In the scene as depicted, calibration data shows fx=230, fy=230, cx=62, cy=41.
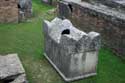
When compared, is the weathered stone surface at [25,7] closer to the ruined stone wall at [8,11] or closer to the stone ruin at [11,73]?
the ruined stone wall at [8,11]

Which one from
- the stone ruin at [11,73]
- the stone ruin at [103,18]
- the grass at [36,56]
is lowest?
the grass at [36,56]

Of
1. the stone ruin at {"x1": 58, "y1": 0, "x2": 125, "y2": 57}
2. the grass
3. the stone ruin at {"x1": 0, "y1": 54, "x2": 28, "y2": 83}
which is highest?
the stone ruin at {"x1": 58, "y1": 0, "x2": 125, "y2": 57}

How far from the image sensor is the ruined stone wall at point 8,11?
31.9 feet

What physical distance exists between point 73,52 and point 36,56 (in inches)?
73.3

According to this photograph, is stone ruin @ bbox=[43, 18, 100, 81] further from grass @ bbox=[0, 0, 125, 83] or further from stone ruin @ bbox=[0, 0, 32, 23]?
stone ruin @ bbox=[0, 0, 32, 23]

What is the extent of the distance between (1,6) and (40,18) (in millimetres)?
1970

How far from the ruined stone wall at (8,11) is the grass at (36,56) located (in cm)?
35

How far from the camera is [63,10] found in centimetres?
1013

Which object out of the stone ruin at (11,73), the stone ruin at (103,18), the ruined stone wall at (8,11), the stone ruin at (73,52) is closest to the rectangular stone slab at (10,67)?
the stone ruin at (11,73)

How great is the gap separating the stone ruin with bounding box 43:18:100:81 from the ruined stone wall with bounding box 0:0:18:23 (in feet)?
13.9

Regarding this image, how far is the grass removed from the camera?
232 inches

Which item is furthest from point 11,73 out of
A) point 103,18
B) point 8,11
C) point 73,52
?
point 8,11

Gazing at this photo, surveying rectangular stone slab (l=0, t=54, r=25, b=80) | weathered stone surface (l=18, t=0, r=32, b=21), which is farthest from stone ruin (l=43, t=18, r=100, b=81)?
weathered stone surface (l=18, t=0, r=32, b=21)

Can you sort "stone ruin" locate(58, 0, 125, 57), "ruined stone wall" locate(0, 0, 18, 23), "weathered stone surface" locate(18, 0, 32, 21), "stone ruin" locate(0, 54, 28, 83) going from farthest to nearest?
"weathered stone surface" locate(18, 0, 32, 21) → "ruined stone wall" locate(0, 0, 18, 23) → "stone ruin" locate(58, 0, 125, 57) → "stone ruin" locate(0, 54, 28, 83)
